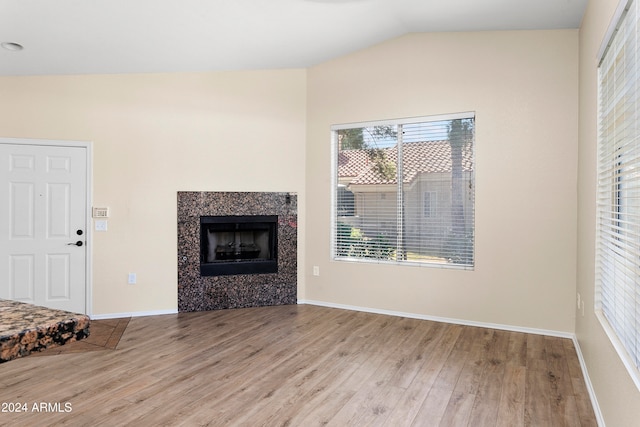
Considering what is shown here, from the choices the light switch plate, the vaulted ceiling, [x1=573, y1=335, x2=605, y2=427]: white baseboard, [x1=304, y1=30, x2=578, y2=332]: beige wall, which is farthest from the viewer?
the light switch plate

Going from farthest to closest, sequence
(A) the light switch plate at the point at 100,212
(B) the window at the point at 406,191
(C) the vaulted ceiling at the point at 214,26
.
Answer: (A) the light switch plate at the point at 100,212
(B) the window at the point at 406,191
(C) the vaulted ceiling at the point at 214,26

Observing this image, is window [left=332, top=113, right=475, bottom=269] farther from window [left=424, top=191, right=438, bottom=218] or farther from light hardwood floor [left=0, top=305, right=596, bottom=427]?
light hardwood floor [left=0, top=305, right=596, bottom=427]

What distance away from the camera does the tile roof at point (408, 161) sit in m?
4.18

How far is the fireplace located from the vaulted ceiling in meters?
1.86

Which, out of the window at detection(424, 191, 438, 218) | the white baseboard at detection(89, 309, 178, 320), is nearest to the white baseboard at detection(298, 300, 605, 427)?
the window at detection(424, 191, 438, 218)

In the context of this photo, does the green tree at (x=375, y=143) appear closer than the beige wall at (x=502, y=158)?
No

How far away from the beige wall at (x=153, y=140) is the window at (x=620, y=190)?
3.33 m

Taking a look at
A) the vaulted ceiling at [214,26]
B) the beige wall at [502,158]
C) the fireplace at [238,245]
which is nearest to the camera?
the vaulted ceiling at [214,26]

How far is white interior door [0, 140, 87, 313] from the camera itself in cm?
400

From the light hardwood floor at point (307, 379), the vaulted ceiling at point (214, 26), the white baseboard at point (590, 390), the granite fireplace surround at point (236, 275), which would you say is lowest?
the light hardwood floor at point (307, 379)

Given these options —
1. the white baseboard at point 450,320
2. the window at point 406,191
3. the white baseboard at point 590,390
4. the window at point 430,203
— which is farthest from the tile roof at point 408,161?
the white baseboard at point 590,390

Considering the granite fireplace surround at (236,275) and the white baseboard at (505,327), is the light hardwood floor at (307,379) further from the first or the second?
the granite fireplace surround at (236,275)

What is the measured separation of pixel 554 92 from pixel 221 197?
145 inches

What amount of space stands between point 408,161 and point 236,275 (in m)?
2.47
